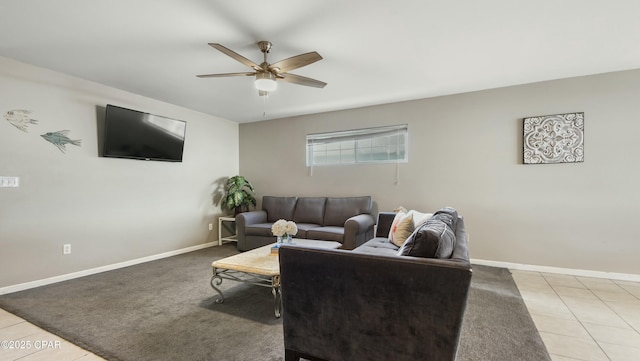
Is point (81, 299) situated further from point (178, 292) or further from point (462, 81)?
point (462, 81)

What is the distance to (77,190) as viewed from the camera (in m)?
3.38

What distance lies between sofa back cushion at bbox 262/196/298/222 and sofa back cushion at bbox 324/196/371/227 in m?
0.68

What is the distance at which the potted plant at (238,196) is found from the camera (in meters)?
5.07

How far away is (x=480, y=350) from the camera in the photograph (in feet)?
6.07

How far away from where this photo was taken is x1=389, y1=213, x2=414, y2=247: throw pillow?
3.00m

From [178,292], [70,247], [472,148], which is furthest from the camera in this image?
[472,148]

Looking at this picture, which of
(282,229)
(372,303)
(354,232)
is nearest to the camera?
(372,303)

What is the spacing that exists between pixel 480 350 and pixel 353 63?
2711mm

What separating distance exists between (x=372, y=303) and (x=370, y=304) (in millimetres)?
13

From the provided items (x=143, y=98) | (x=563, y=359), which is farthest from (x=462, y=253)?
(x=143, y=98)

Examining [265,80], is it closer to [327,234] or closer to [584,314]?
[327,234]

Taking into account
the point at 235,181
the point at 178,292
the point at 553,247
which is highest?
the point at 235,181

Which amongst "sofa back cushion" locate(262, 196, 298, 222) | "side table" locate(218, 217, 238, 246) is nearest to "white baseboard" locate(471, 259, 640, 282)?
"sofa back cushion" locate(262, 196, 298, 222)

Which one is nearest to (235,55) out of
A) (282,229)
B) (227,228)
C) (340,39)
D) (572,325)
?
(340,39)
